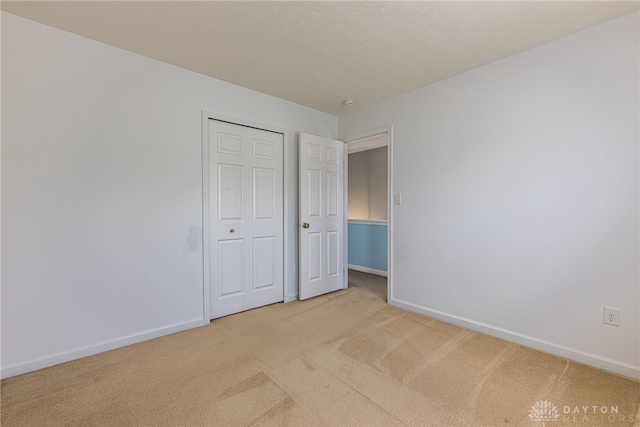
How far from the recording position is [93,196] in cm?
212

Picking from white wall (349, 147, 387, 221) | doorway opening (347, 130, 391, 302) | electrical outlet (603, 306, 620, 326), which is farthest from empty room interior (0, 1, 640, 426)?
white wall (349, 147, 387, 221)

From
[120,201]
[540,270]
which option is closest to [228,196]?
[120,201]

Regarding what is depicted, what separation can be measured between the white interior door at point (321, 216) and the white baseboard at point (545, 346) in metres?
1.21

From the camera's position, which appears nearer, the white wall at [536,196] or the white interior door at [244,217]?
the white wall at [536,196]

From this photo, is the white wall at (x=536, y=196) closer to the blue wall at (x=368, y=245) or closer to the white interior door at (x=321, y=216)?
the white interior door at (x=321, y=216)

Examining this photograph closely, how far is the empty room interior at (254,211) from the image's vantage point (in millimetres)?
1716

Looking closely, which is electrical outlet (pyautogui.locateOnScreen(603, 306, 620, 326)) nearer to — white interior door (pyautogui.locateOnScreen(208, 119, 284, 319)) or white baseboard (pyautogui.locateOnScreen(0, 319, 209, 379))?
white interior door (pyautogui.locateOnScreen(208, 119, 284, 319))

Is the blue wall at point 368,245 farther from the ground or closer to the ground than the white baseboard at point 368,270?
farther from the ground

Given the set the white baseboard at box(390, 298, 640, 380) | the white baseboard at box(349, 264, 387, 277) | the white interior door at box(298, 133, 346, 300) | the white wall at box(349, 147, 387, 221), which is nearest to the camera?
the white baseboard at box(390, 298, 640, 380)

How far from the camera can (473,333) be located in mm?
2492

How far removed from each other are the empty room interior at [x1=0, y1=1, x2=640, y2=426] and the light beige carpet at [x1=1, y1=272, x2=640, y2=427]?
0.02m

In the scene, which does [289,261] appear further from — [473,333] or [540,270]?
[540,270]

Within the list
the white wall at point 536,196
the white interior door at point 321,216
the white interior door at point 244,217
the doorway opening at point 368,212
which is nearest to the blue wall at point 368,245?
the doorway opening at point 368,212

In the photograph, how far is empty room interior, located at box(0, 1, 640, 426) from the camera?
172cm
